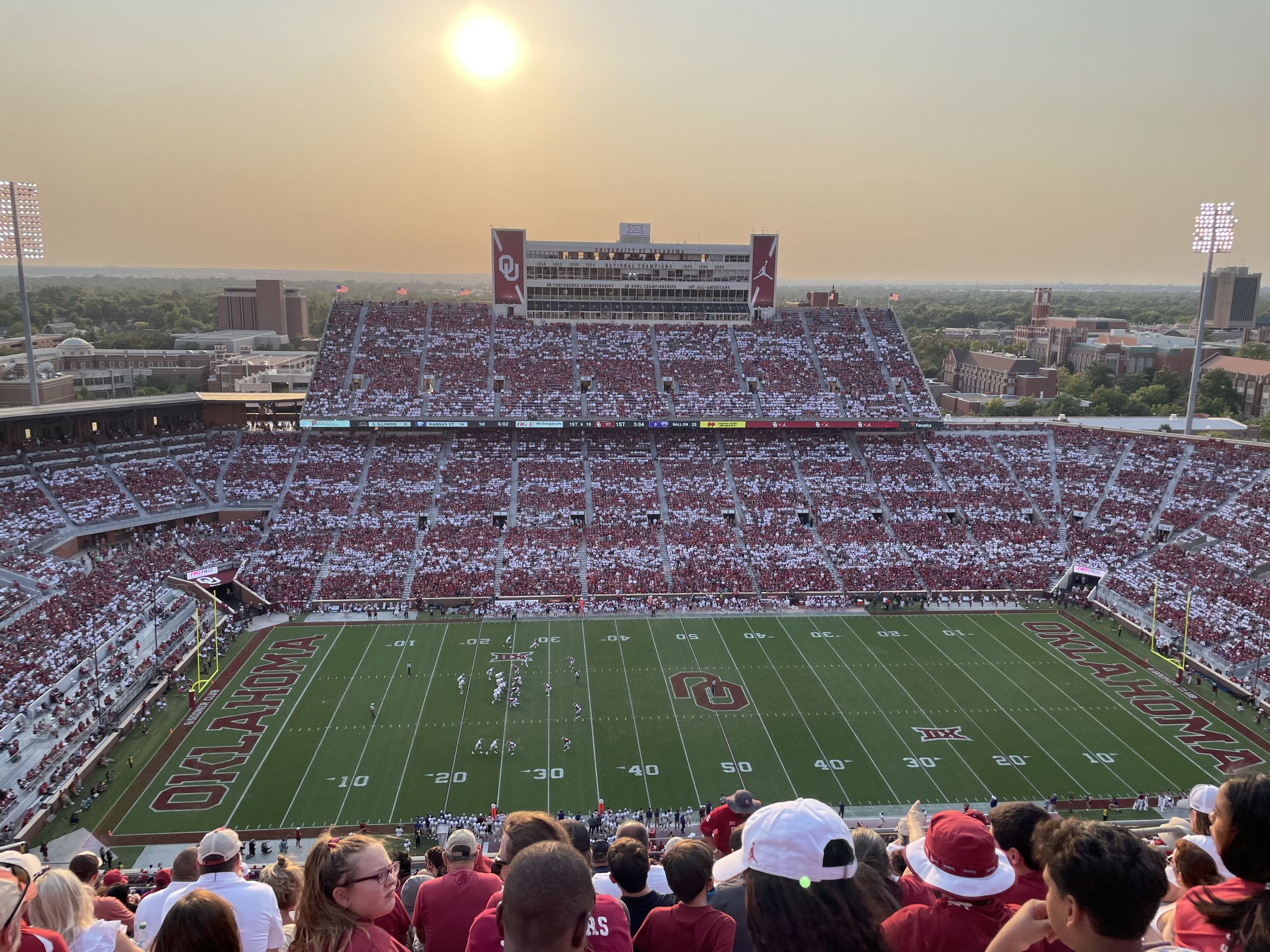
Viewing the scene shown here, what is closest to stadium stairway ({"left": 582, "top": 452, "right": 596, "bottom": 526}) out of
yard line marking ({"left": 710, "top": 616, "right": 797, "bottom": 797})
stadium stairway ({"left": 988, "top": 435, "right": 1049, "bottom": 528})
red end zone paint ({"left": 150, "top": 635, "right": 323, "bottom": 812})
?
yard line marking ({"left": 710, "top": 616, "right": 797, "bottom": 797})

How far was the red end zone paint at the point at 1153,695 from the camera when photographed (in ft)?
73.0

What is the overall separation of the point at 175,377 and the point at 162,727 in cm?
6143

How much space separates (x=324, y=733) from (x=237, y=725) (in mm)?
2610

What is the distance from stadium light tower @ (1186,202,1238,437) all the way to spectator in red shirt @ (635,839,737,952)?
160ft

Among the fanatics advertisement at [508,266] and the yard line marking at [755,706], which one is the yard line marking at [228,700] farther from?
the fanatics advertisement at [508,266]

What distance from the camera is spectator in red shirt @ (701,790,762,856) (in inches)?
279

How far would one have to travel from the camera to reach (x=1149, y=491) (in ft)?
131

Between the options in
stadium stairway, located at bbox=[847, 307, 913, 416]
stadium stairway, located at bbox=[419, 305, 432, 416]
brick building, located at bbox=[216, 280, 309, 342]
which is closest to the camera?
stadium stairway, located at bbox=[419, 305, 432, 416]

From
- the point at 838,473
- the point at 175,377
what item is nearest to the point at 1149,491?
the point at 838,473

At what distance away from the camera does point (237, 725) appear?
23656 millimetres

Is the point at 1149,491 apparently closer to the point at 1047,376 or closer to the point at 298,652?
the point at 298,652

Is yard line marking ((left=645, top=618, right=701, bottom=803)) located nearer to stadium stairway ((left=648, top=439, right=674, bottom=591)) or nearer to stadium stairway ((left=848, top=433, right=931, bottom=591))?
stadium stairway ((left=648, top=439, right=674, bottom=591))

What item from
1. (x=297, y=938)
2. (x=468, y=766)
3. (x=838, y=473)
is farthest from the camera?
(x=838, y=473)

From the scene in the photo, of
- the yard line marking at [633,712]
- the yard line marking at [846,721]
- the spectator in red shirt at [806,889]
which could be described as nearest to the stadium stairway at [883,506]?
the yard line marking at [846,721]
